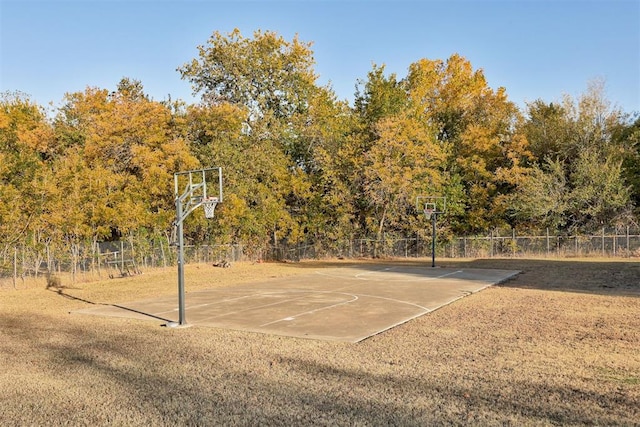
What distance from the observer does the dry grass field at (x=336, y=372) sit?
16.7 feet

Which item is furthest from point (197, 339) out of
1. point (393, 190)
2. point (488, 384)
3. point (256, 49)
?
point (256, 49)

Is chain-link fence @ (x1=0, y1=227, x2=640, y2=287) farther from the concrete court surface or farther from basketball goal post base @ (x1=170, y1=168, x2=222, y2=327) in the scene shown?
the concrete court surface

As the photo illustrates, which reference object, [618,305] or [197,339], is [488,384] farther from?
[618,305]

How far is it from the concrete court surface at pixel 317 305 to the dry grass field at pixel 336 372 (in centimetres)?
66

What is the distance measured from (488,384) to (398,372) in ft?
3.60

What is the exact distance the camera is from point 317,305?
12.3m

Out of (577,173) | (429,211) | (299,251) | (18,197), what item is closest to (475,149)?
(577,173)

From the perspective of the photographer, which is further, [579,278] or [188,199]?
[188,199]

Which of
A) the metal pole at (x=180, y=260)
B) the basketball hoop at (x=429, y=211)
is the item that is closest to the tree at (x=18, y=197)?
the metal pole at (x=180, y=260)

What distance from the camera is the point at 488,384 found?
593cm

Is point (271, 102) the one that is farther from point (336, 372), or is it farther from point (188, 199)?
point (336, 372)

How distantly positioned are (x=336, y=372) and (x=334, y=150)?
2732 centimetres

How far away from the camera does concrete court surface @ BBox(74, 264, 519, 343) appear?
9.76 meters

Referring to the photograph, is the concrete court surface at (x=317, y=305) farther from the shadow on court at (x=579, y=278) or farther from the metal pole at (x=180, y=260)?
the shadow on court at (x=579, y=278)
